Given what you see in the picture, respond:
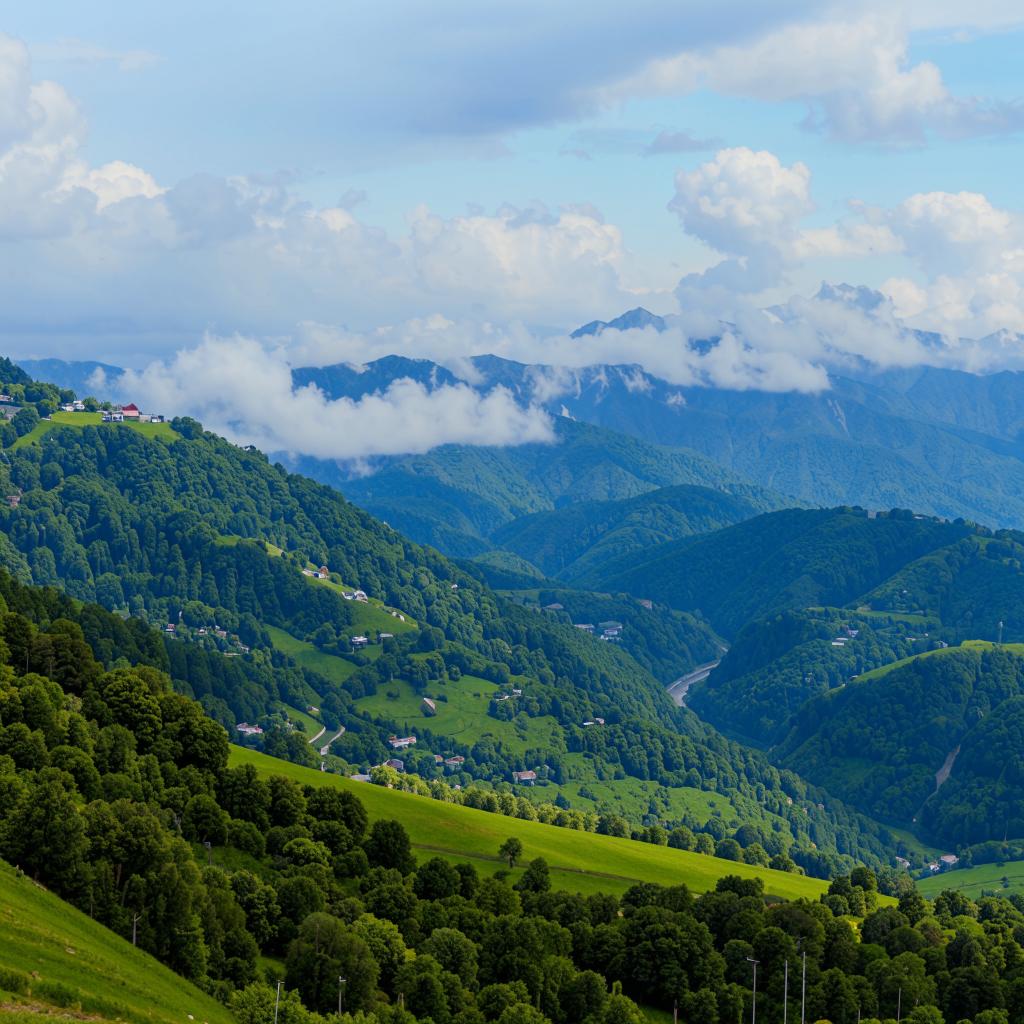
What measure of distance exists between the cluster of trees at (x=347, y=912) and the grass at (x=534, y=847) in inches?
239

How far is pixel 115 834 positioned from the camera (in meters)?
93.4

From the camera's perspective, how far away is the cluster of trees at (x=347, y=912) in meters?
91.4

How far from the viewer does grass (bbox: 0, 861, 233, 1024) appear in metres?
66.3

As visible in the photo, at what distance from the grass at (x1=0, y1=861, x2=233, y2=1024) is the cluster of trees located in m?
4.05

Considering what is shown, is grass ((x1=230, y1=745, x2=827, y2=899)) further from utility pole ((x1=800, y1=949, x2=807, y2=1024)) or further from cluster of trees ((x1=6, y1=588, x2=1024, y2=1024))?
utility pole ((x1=800, y1=949, x2=807, y2=1024))

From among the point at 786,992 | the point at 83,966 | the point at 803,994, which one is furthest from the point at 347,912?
the point at 83,966

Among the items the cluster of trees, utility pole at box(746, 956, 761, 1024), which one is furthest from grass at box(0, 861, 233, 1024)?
utility pole at box(746, 956, 761, 1024)

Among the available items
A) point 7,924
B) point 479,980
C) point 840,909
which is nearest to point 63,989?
point 7,924

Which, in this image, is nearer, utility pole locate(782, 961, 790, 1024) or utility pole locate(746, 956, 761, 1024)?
utility pole locate(746, 956, 761, 1024)

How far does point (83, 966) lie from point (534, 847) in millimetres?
83319

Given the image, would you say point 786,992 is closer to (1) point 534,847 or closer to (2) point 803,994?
(2) point 803,994

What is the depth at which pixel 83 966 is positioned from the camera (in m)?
72.0

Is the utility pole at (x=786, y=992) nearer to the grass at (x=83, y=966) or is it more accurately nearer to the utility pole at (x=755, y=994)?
the utility pole at (x=755, y=994)

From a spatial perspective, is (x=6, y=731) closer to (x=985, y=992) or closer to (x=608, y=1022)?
(x=608, y=1022)
